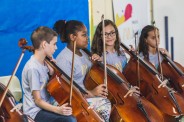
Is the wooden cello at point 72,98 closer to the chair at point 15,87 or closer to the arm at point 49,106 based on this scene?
the arm at point 49,106

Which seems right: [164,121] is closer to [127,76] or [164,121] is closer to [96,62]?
[127,76]

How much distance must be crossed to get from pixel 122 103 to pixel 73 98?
42 cm

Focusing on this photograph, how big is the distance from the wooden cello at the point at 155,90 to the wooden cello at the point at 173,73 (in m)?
0.19

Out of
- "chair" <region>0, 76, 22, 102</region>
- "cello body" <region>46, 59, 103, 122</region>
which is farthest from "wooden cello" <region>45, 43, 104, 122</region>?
"chair" <region>0, 76, 22, 102</region>

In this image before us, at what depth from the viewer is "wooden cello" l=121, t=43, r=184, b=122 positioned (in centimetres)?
255

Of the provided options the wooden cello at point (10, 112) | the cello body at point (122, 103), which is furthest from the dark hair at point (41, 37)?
the cello body at point (122, 103)

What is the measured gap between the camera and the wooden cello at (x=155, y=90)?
2.55 meters

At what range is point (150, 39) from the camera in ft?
10.3

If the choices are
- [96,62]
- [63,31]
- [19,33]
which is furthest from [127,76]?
[19,33]

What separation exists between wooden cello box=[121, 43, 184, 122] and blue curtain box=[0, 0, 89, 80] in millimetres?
743

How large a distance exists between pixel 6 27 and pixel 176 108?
1412 millimetres

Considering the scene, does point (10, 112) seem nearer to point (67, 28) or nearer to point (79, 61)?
point (79, 61)

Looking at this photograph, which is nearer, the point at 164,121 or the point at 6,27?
the point at 164,121

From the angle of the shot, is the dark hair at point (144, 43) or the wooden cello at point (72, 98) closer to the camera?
the wooden cello at point (72, 98)
